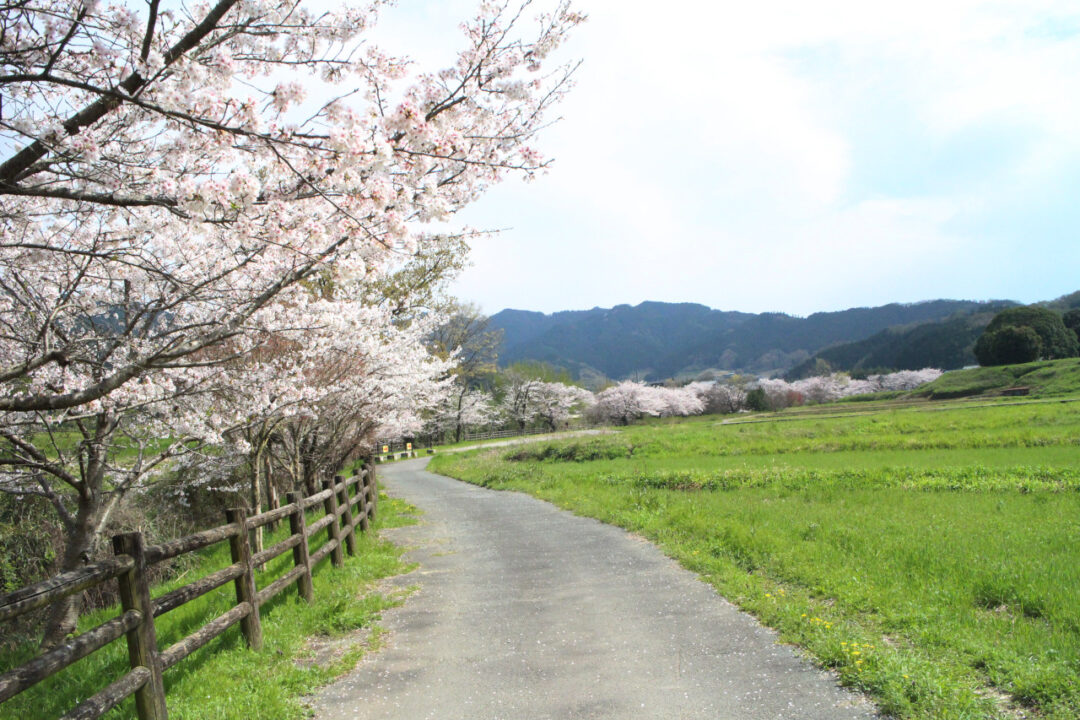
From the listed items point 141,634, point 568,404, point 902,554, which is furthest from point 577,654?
point 568,404

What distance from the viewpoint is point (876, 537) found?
9.19 metres

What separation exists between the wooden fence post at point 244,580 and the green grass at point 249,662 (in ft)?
0.40

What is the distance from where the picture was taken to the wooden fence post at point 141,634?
4422 mm

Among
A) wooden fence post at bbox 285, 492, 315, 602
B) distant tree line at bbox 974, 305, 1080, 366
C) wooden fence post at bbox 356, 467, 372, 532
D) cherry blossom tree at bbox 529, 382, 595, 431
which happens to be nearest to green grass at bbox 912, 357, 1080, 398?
distant tree line at bbox 974, 305, 1080, 366

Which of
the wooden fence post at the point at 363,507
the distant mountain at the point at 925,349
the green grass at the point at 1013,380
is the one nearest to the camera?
the wooden fence post at the point at 363,507

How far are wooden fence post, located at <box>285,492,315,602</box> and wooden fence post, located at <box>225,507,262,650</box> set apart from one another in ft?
4.83

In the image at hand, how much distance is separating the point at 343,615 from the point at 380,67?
5462 mm

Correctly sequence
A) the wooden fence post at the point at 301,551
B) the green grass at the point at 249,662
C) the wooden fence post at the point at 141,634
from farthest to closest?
the wooden fence post at the point at 301,551, the green grass at the point at 249,662, the wooden fence post at the point at 141,634

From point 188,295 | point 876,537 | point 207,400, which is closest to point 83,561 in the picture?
point 207,400

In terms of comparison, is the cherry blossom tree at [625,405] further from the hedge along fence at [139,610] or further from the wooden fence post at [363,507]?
the hedge along fence at [139,610]

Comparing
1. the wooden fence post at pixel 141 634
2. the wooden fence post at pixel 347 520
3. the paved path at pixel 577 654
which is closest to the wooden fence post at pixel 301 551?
the paved path at pixel 577 654

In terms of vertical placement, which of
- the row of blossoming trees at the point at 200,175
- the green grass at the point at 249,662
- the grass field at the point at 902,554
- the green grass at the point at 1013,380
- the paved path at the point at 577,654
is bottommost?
the green grass at the point at 1013,380

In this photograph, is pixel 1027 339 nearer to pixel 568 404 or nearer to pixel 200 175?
pixel 568 404

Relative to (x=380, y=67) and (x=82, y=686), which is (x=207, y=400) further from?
(x=380, y=67)
